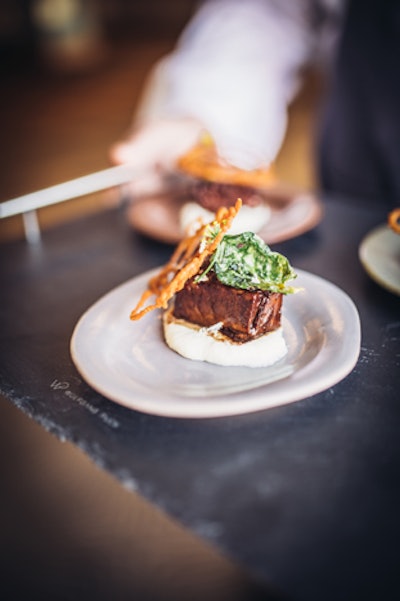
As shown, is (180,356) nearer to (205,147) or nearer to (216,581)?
(216,581)

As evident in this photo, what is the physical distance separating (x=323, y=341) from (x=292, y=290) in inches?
3.6

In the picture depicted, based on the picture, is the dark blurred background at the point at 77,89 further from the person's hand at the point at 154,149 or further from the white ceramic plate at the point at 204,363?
the white ceramic plate at the point at 204,363

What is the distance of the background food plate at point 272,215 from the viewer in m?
1.41

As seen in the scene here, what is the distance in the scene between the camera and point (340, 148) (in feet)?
6.73

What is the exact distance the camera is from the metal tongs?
1455 millimetres

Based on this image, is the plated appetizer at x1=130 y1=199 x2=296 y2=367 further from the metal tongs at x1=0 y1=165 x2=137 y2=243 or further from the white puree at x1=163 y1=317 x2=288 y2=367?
the metal tongs at x1=0 y1=165 x2=137 y2=243

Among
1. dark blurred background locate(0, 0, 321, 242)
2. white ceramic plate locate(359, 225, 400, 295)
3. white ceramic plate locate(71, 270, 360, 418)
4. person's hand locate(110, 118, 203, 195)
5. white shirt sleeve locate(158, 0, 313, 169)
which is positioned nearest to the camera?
white ceramic plate locate(71, 270, 360, 418)

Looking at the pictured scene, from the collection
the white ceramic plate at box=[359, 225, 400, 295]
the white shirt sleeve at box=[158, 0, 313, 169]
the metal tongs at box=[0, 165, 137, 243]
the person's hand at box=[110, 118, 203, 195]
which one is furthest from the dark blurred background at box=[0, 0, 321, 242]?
the white ceramic plate at box=[359, 225, 400, 295]

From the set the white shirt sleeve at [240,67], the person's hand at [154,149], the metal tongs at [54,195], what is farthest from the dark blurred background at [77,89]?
the white shirt sleeve at [240,67]

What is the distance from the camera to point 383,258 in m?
1.23

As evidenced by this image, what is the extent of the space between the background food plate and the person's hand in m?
0.15

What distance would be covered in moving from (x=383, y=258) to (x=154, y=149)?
830 mm

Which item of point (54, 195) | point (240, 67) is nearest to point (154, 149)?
point (54, 195)

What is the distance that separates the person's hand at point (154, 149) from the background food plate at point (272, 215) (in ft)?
0.48
